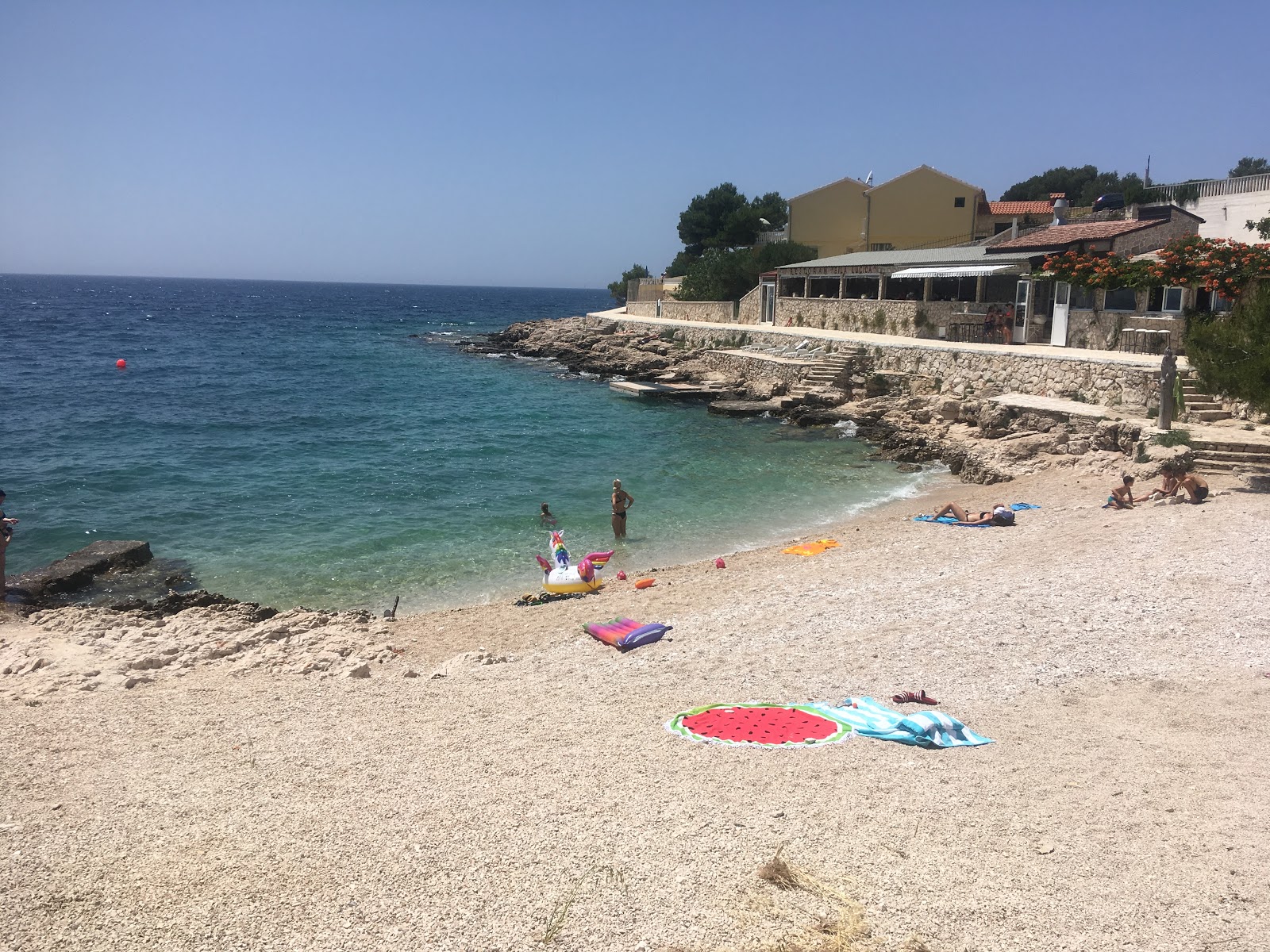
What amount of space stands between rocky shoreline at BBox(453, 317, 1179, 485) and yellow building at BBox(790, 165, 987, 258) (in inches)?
556

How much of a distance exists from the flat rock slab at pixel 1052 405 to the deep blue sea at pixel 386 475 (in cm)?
396

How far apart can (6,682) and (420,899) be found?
274 inches

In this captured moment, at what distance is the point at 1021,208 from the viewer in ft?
173

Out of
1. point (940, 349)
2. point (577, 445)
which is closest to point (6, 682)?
point (577, 445)

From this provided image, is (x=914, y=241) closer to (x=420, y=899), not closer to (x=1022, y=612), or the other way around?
(x=1022, y=612)

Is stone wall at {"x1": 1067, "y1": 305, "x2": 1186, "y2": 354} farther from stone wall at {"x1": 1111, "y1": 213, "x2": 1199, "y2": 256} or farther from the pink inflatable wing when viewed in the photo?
the pink inflatable wing

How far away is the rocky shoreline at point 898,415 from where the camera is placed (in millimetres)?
20156

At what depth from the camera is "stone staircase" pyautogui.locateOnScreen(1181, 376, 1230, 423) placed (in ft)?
63.5

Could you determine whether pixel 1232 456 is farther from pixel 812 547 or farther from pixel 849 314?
pixel 849 314

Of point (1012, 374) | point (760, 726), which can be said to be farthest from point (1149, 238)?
point (760, 726)

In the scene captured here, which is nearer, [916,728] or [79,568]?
[916,728]

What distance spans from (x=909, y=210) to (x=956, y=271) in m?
20.1

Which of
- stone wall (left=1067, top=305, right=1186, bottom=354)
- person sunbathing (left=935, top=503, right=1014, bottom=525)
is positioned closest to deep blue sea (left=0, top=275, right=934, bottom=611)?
person sunbathing (left=935, top=503, right=1014, bottom=525)

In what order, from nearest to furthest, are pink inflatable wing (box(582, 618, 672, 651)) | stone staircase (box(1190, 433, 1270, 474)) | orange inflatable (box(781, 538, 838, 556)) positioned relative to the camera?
pink inflatable wing (box(582, 618, 672, 651))
orange inflatable (box(781, 538, 838, 556))
stone staircase (box(1190, 433, 1270, 474))
